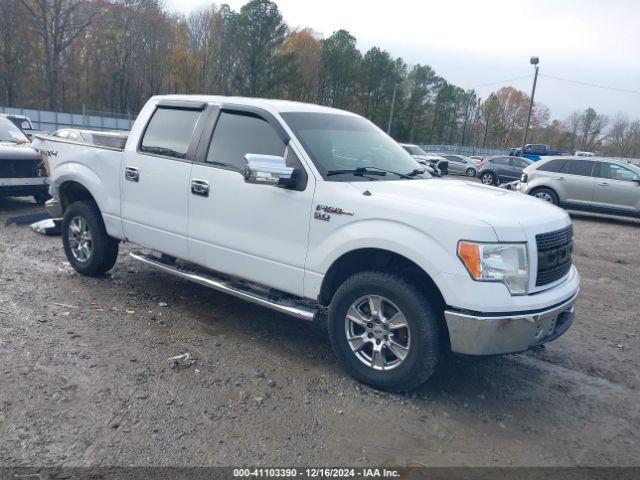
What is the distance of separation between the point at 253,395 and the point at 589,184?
1375 centimetres

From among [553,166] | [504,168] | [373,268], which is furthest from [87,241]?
[504,168]

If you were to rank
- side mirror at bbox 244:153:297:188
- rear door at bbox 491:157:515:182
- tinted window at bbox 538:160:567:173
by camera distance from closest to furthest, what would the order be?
1. side mirror at bbox 244:153:297:188
2. tinted window at bbox 538:160:567:173
3. rear door at bbox 491:157:515:182

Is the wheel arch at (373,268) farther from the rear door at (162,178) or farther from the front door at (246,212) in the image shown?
the rear door at (162,178)

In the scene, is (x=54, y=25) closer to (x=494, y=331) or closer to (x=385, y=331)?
(x=385, y=331)

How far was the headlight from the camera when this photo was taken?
11.7 ft

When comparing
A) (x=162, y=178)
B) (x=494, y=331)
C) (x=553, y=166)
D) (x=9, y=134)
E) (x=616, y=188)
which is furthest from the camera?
(x=553, y=166)

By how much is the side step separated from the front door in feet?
0.41

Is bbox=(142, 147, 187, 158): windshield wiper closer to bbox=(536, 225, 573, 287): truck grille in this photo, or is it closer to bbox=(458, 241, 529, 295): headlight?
bbox=(458, 241, 529, 295): headlight

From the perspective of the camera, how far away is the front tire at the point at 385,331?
3.78 meters

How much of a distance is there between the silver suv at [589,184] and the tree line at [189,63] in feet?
139

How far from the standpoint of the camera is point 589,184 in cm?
1498

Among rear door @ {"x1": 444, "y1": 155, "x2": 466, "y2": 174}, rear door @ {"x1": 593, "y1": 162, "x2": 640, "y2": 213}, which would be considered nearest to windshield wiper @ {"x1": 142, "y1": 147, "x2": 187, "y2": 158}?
rear door @ {"x1": 593, "y1": 162, "x2": 640, "y2": 213}

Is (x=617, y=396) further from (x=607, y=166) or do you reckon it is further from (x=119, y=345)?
(x=607, y=166)

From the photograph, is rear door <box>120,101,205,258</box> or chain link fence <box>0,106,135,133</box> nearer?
rear door <box>120,101,205,258</box>
